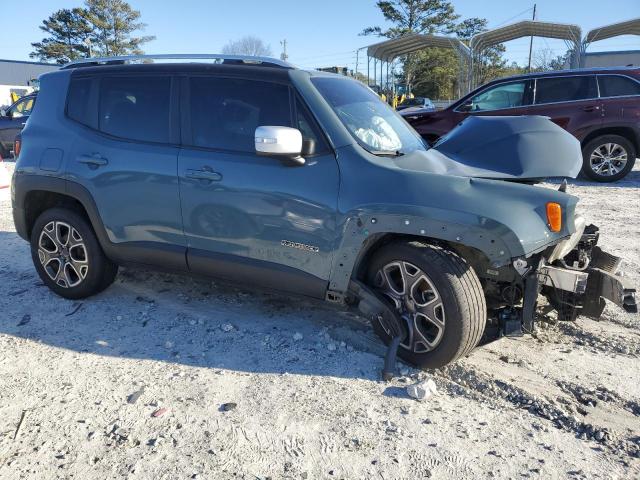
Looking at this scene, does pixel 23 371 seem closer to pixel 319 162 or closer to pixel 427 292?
pixel 319 162

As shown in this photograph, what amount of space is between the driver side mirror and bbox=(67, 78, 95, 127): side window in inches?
304

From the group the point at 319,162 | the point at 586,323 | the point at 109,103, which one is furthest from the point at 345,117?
the point at 586,323

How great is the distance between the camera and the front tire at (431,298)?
2941 millimetres

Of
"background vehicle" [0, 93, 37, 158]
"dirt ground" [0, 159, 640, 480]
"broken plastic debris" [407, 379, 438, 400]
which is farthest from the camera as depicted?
"background vehicle" [0, 93, 37, 158]

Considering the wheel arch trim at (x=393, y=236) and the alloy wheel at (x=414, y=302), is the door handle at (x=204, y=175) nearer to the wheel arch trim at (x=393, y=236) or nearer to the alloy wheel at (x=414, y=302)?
the wheel arch trim at (x=393, y=236)

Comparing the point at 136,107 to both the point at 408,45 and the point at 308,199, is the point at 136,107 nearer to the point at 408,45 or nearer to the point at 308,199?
the point at 308,199

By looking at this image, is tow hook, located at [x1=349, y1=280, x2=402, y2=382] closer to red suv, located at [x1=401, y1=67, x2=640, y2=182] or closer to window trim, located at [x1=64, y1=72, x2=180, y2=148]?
window trim, located at [x1=64, y1=72, x2=180, y2=148]

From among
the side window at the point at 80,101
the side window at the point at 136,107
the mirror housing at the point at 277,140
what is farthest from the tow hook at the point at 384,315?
the side window at the point at 80,101

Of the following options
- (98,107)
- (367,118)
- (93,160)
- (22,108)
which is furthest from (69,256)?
(22,108)

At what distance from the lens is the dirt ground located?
241 cm

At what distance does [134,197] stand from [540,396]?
9.66 ft

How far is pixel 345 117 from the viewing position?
3404 millimetres

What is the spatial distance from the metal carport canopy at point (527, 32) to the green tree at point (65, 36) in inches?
1737

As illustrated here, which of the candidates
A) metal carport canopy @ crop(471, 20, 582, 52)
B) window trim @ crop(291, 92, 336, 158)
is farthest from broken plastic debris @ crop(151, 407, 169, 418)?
metal carport canopy @ crop(471, 20, 582, 52)
